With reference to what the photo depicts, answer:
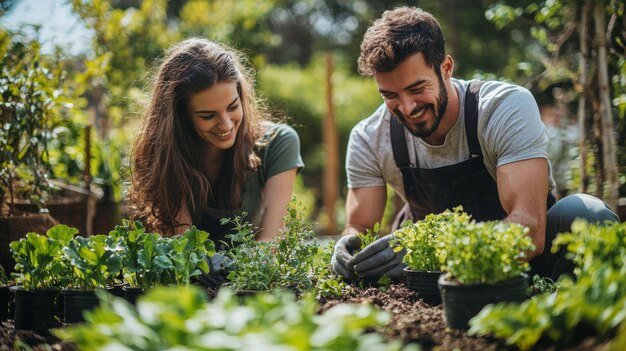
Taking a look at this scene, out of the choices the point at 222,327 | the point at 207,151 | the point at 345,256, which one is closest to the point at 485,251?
the point at 222,327

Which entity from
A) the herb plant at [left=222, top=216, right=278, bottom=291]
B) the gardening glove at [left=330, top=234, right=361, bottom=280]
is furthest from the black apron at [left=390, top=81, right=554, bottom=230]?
the herb plant at [left=222, top=216, right=278, bottom=291]

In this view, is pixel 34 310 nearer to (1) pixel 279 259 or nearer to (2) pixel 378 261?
(1) pixel 279 259

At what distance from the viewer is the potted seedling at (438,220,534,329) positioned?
1.68 meters

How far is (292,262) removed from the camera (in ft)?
7.31

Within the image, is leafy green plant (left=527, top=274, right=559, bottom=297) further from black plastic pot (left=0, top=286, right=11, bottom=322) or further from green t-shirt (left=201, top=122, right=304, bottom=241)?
black plastic pot (left=0, top=286, right=11, bottom=322)

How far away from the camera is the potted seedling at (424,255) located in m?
2.11

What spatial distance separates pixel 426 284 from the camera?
216 cm

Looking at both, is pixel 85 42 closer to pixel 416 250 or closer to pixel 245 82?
pixel 245 82

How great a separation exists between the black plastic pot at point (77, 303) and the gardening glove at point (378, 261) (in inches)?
38.2

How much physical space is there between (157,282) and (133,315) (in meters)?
0.91

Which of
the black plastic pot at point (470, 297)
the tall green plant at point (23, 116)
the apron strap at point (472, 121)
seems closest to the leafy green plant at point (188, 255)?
the black plastic pot at point (470, 297)

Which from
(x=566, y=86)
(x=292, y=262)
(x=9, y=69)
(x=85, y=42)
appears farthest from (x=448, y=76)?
(x=85, y=42)

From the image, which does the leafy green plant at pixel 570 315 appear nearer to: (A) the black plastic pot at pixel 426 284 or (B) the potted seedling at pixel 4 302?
(A) the black plastic pot at pixel 426 284

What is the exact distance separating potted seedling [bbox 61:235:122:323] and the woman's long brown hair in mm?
892
